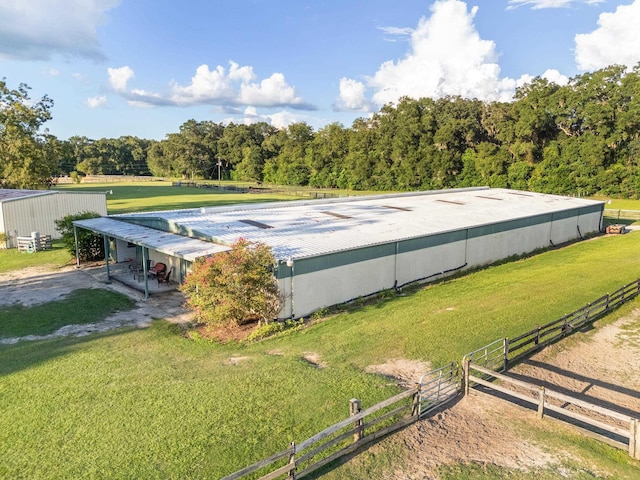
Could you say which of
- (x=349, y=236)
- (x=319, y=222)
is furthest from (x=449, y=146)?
(x=349, y=236)

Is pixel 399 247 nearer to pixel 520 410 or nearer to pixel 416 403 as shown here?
pixel 520 410

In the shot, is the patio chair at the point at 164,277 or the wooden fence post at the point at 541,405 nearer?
the wooden fence post at the point at 541,405

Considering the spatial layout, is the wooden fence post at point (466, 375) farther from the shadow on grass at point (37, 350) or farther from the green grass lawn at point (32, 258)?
the green grass lawn at point (32, 258)

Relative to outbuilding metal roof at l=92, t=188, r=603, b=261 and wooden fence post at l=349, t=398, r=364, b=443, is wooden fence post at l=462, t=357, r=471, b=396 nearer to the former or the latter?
wooden fence post at l=349, t=398, r=364, b=443

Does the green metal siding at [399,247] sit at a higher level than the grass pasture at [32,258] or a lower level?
higher

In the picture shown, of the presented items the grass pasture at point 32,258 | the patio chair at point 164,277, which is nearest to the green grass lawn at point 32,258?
the grass pasture at point 32,258

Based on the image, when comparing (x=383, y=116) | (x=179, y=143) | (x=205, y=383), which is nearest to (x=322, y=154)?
(x=383, y=116)
